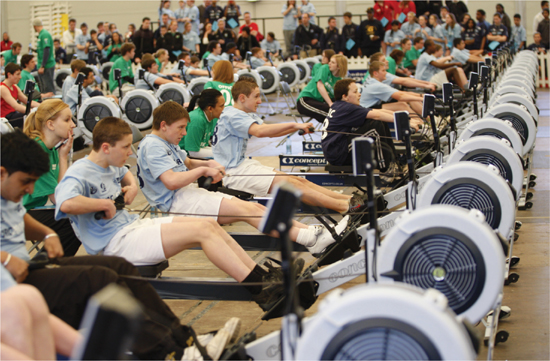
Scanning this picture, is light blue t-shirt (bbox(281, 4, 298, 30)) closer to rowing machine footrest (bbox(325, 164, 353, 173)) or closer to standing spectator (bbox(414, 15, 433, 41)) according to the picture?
standing spectator (bbox(414, 15, 433, 41))

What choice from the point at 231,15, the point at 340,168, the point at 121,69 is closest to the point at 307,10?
the point at 231,15

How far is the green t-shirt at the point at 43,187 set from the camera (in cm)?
299

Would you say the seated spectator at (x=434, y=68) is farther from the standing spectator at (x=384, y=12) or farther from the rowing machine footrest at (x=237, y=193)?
the rowing machine footrest at (x=237, y=193)

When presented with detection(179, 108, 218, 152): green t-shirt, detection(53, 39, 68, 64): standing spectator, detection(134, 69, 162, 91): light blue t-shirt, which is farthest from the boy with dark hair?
detection(53, 39, 68, 64): standing spectator

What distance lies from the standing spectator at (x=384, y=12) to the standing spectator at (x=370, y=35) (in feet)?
0.94

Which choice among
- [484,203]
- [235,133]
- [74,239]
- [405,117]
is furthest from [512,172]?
[74,239]

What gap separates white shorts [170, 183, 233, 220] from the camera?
316 cm

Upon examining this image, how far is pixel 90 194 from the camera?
2547 mm

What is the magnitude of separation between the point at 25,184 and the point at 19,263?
0.26 metres

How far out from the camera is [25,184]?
76.5 inches

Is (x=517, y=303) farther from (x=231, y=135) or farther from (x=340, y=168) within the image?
(x=340, y=168)

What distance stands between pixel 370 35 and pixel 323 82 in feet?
Result: 25.0

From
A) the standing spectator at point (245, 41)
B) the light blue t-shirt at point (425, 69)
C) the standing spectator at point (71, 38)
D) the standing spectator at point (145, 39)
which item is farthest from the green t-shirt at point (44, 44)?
the light blue t-shirt at point (425, 69)

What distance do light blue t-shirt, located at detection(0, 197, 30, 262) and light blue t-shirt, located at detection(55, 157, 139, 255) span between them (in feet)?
1.00
